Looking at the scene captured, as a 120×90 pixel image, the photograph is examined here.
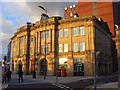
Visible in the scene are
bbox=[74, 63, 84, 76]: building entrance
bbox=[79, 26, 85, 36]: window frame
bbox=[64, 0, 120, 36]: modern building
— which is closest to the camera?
bbox=[74, 63, 84, 76]: building entrance

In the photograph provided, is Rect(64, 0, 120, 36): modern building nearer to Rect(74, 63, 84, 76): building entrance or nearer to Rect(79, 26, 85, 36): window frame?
Rect(79, 26, 85, 36): window frame

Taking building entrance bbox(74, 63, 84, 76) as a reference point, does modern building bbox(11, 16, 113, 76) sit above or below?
above

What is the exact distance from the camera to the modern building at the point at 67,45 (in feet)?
158

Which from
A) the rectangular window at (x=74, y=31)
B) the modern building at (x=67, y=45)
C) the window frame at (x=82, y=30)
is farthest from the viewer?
the rectangular window at (x=74, y=31)

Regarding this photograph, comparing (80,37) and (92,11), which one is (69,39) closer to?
(80,37)

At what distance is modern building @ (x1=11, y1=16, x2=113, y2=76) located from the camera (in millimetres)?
48281

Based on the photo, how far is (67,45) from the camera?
5097 centimetres

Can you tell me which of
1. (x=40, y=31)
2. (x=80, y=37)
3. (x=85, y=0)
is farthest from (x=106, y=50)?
(x=85, y=0)

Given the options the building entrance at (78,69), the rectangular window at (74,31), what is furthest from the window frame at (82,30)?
the building entrance at (78,69)

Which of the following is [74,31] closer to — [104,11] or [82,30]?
[82,30]

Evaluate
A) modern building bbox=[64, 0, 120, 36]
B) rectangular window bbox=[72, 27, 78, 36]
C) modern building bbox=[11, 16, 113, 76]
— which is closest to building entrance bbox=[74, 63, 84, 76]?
modern building bbox=[11, 16, 113, 76]

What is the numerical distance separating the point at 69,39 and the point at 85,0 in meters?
35.2

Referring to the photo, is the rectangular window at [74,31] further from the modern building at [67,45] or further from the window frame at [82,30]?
the window frame at [82,30]

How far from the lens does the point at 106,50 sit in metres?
61.3
